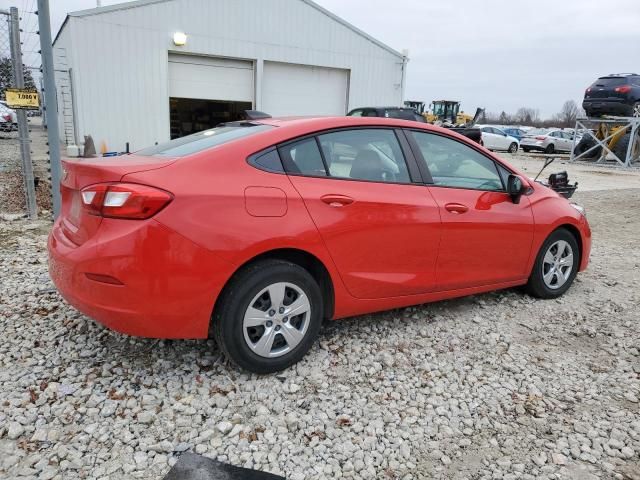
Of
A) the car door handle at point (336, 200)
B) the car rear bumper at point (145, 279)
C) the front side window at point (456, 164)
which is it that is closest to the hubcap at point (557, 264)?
the front side window at point (456, 164)

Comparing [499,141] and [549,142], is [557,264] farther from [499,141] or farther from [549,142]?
[549,142]

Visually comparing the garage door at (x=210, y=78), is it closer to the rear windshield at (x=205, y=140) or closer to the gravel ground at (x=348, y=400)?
the gravel ground at (x=348, y=400)

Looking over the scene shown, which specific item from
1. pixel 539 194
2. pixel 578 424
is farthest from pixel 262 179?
pixel 539 194

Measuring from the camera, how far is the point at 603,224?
8367mm

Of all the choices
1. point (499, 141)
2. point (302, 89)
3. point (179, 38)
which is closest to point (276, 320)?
point (179, 38)

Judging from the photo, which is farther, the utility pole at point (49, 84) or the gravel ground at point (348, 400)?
the utility pole at point (49, 84)

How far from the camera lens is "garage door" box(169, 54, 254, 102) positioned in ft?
46.1

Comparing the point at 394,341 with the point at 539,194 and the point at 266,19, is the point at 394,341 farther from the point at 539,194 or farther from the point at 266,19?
the point at 266,19

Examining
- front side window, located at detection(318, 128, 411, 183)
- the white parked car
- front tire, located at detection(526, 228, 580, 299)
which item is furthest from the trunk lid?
the white parked car

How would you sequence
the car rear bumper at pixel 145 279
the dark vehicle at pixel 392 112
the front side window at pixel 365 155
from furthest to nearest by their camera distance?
the dark vehicle at pixel 392 112 < the front side window at pixel 365 155 < the car rear bumper at pixel 145 279

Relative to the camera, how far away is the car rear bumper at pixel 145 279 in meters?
2.54

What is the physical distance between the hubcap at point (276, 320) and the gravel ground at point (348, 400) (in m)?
0.21

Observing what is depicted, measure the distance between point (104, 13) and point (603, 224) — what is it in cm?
1223

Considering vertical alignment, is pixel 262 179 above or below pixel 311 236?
above
